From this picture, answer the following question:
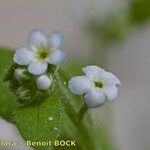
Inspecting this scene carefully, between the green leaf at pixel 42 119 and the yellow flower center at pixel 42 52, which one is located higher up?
the yellow flower center at pixel 42 52

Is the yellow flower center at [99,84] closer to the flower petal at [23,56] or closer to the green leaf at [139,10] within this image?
the flower petal at [23,56]

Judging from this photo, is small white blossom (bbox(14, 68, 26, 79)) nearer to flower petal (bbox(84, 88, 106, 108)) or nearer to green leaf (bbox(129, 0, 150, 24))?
flower petal (bbox(84, 88, 106, 108))

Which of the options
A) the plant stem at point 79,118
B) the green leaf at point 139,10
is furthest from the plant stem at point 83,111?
the green leaf at point 139,10

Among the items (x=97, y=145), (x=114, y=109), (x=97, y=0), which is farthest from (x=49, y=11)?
(x=97, y=145)

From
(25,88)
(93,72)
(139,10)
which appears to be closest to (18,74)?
(25,88)

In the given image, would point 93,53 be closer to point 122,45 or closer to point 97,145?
point 122,45

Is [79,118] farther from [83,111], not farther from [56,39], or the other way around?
[56,39]

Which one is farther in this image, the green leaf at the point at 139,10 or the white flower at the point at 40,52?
the green leaf at the point at 139,10
